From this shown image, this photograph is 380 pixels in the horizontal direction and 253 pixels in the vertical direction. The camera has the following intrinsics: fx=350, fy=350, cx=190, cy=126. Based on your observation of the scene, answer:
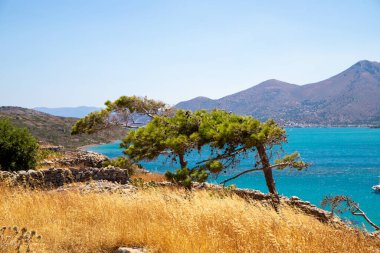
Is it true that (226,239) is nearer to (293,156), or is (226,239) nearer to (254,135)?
(254,135)

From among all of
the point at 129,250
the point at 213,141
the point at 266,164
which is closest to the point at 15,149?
the point at 213,141

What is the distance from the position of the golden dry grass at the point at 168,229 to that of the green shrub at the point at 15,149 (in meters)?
13.0

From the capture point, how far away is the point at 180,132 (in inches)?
572

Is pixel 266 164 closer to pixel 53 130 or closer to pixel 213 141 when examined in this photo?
pixel 213 141

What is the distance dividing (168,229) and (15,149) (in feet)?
53.7

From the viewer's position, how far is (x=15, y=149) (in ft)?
61.7

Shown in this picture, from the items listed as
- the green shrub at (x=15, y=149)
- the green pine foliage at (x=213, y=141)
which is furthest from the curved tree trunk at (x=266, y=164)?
the green shrub at (x=15, y=149)

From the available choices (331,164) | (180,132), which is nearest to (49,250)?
(180,132)

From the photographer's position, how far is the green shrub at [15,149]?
18.5m

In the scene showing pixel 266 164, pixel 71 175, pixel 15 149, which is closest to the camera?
pixel 266 164

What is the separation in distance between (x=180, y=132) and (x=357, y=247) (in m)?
10.4

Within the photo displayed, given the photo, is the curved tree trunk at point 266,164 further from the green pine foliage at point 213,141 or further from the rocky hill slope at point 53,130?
the rocky hill slope at point 53,130

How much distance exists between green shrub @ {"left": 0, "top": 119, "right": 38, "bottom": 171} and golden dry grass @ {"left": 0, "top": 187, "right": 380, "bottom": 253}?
13.0 meters

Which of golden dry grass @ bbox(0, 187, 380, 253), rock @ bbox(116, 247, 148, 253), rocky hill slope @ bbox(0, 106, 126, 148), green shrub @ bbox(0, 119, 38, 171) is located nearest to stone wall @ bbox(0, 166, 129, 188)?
green shrub @ bbox(0, 119, 38, 171)
